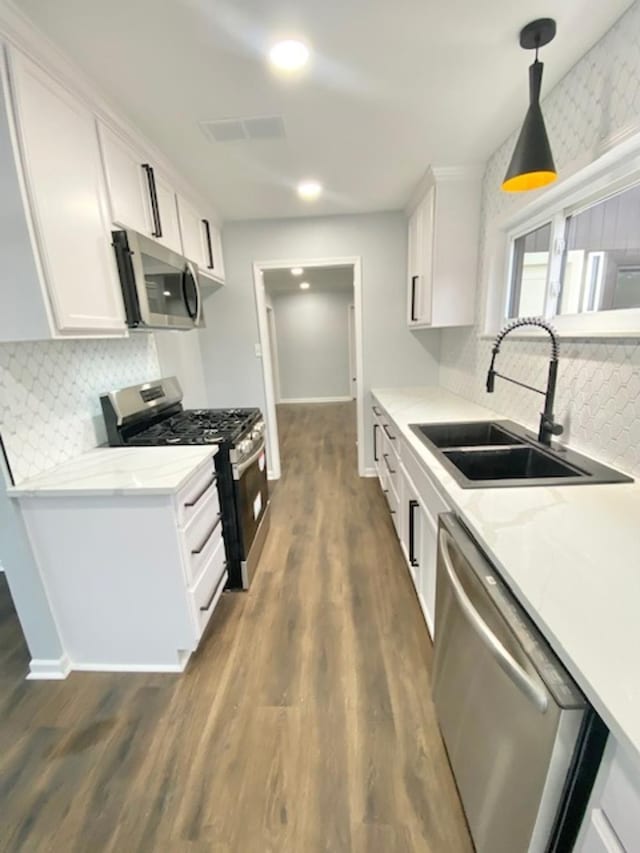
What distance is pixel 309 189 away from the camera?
2.62 metres

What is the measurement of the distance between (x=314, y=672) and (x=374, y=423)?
88.3 inches

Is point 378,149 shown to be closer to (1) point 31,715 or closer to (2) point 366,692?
(2) point 366,692

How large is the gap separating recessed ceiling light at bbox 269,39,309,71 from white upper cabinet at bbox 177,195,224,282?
3.98ft

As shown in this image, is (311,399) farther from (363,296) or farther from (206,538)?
(206,538)

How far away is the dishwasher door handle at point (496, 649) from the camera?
0.64 meters

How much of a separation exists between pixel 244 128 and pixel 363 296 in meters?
1.74

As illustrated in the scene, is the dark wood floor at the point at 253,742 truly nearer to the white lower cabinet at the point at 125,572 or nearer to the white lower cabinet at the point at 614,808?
the white lower cabinet at the point at 125,572

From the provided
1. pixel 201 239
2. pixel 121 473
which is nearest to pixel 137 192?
pixel 201 239

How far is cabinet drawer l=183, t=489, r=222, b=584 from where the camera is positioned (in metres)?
1.60

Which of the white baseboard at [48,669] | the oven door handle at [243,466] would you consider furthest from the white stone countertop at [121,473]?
the white baseboard at [48,669]

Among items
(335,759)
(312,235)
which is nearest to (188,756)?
(335,759)

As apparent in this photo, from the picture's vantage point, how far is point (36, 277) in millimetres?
1249

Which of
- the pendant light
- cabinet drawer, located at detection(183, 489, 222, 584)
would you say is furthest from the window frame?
cabinet drawer, located at detection(183, 489, 222, 584)

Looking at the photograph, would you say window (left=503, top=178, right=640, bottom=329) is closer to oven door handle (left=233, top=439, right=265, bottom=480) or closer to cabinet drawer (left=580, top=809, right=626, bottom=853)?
cabinet drawer (left=580, top=809, right=626, bottom=853)
